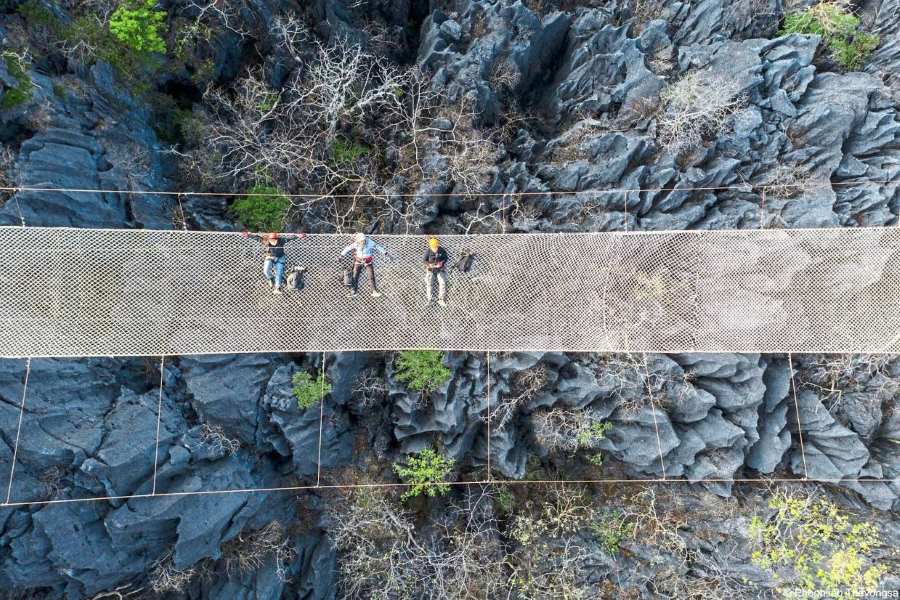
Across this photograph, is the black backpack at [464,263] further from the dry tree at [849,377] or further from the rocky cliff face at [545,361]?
the dry tree at [849,377]

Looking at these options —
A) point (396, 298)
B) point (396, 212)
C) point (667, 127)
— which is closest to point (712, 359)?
point (667, 127)

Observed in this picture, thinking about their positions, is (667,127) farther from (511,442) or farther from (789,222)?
(511,442)

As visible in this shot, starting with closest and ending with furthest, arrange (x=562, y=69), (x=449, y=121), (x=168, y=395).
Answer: (x=168, y=395)
(x=449, y=121)
(x=562, y=69)

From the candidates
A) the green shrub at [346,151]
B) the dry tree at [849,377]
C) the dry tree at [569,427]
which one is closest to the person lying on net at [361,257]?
the green shrub at [346,151]

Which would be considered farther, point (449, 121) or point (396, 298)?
point (449, 121)

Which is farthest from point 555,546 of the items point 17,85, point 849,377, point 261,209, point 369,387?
point 17,85

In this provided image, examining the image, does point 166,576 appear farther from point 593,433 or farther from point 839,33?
point 839,33
